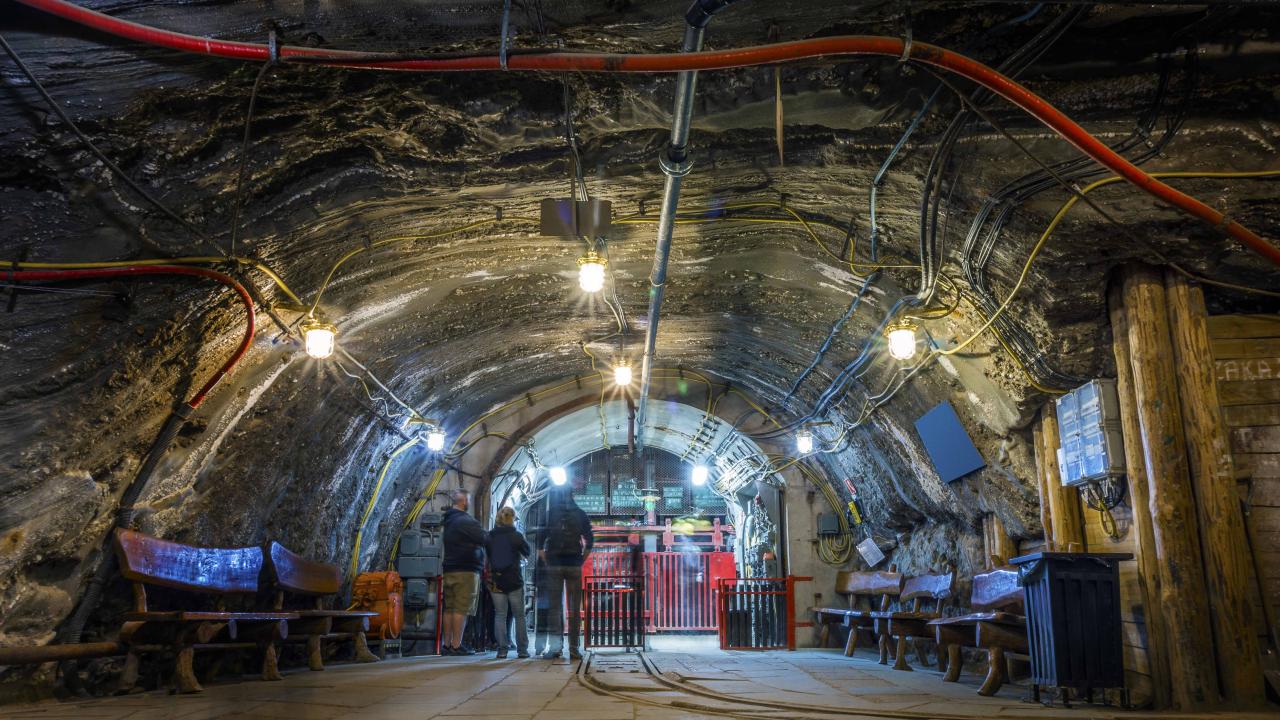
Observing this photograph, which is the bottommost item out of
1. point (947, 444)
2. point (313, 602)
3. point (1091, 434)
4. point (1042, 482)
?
point (313, 602)

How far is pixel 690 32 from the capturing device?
4242mm

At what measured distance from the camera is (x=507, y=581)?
989cm

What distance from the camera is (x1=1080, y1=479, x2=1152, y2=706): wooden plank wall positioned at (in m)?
5.55

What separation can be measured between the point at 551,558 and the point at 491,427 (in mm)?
3143

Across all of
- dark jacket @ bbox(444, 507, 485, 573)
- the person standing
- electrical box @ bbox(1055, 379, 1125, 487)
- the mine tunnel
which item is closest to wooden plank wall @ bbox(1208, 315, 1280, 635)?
the mine tunnel

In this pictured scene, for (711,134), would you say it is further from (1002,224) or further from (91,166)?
(91,166)

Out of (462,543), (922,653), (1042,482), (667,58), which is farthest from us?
(462,543)

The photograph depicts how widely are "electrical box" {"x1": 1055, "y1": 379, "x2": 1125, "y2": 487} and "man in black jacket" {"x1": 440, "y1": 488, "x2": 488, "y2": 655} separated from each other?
6.76m

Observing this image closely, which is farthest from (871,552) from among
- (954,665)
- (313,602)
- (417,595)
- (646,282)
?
(313,602)

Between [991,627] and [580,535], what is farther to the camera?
[580,535]

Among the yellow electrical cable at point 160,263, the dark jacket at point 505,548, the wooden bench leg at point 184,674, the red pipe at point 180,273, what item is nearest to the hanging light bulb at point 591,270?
the yellow electrical cable at point 160,263

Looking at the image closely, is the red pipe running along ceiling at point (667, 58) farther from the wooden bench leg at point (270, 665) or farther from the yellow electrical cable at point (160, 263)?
the wooden bench leg at point (270, 665)

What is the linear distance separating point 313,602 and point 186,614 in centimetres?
340

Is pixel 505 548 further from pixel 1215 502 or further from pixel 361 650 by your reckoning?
pixel 1215 502
